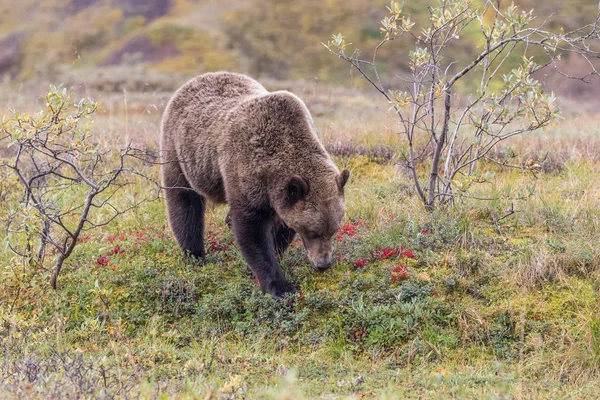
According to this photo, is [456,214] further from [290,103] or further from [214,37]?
[214,37]

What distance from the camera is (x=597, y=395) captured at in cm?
441

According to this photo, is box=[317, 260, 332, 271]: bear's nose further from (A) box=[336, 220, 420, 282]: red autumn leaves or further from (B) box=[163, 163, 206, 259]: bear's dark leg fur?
(B) box=[163, 163, 206, 259]: bear's dark leg fur

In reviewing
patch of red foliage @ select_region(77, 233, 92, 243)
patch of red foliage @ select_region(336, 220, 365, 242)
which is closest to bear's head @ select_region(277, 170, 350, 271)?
patch of red foliage @ select_region(336, 220, 365, 242)

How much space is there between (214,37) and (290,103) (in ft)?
76.9

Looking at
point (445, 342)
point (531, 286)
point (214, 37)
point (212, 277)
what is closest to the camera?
point (445, 342)

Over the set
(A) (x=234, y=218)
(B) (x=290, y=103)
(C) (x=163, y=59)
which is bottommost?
(A) (x=234, y=218)

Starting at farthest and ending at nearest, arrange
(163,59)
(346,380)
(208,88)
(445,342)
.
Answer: (163,59) → (208,88) → (445,342) → (346,380)

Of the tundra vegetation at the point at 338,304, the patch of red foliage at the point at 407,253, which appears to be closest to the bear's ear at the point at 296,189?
the tundra vegetation at the point at 338,304

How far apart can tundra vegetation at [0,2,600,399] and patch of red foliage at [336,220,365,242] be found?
0.03m

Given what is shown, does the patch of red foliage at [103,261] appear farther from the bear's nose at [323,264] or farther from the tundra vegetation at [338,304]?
the bear's nose at [323,264]

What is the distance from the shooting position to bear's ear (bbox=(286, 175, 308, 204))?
576 centimetres

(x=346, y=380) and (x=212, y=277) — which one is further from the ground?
(x=212, y=277)

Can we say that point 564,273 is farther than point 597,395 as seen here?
Yes

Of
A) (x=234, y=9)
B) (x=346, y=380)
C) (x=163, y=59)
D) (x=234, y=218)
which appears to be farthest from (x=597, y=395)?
(x=234, y=9)
